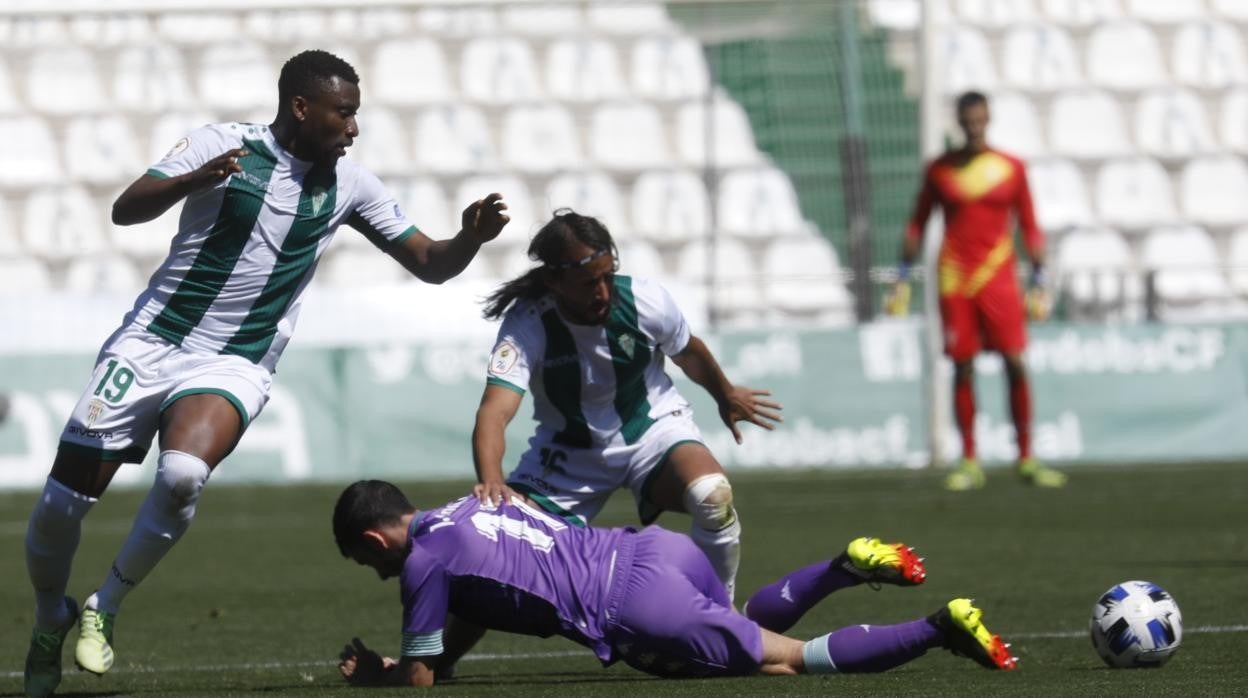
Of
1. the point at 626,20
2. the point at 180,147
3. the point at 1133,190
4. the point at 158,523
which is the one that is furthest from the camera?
the point at 1133,190

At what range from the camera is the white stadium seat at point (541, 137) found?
20.0 meters

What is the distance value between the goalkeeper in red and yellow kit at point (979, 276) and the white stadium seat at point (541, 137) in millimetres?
7101

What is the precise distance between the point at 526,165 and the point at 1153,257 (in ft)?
19.7

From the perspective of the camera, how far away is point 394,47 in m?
20.1

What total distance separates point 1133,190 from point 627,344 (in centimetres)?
1522

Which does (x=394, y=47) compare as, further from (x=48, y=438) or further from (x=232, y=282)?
(x=232, y=282)

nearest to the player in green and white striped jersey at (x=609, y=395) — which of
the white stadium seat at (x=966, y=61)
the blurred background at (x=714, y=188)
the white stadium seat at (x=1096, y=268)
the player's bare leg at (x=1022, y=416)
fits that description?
the player's bare leg at (x=1022, y=416)

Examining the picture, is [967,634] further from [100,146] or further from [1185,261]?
[100,146]

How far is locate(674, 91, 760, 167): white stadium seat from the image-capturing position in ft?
64.6

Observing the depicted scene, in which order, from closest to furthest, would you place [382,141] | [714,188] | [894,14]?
1. [714,188]
2. [382,141]
3. [894,14]

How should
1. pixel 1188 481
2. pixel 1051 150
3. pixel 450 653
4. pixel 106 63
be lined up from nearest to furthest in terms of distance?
pixel 450 653 < pixel 1188 481 < pixel 106 63 < pixel 1051 150

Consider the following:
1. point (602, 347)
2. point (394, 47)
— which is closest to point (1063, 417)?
point (394, 47)

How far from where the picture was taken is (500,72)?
20.3 meters

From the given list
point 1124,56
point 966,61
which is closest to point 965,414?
point 966,61
